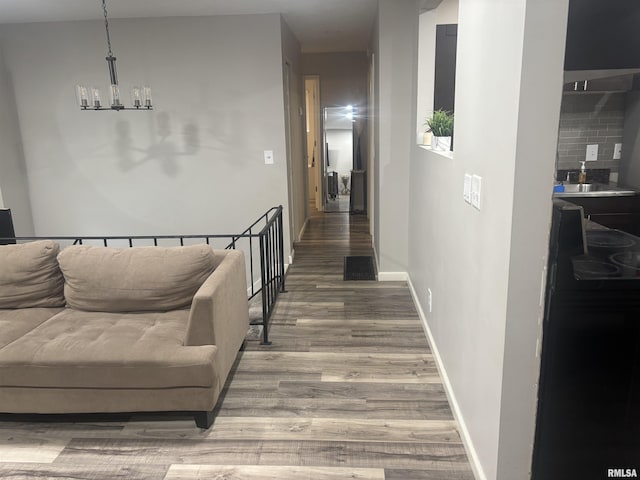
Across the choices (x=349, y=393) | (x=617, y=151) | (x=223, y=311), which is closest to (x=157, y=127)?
(x=223, y=311)

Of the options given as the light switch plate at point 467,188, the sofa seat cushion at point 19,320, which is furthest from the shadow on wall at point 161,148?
the light switch plate at point 467,188

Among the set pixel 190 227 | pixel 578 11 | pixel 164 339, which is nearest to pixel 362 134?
pixel 190 227

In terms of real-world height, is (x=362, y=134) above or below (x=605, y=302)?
above

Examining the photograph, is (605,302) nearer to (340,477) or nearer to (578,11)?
(340,477)

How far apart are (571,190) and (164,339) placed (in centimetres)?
341

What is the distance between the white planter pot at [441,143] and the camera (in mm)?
2945

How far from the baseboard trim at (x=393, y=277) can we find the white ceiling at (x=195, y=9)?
2471 millimetres

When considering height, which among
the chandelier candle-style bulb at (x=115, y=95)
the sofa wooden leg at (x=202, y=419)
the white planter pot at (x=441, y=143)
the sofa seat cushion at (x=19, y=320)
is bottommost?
the sofa wooden leg at (x=202, y=419)

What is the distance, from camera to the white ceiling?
154 inches

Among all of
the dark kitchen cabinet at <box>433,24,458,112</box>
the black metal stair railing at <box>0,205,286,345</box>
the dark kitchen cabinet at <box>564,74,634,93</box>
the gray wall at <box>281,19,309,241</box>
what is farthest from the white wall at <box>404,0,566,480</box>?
the gray wall at <box>281,19,309,241</box>

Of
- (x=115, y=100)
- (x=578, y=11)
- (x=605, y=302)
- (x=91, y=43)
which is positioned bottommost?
(x=605, y=302)

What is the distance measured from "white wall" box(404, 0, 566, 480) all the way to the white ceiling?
247 centimetres

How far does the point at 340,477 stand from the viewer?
6.44 feet

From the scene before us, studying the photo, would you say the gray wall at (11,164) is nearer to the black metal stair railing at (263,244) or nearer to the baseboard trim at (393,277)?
the black metal stair railing at (263,244)
